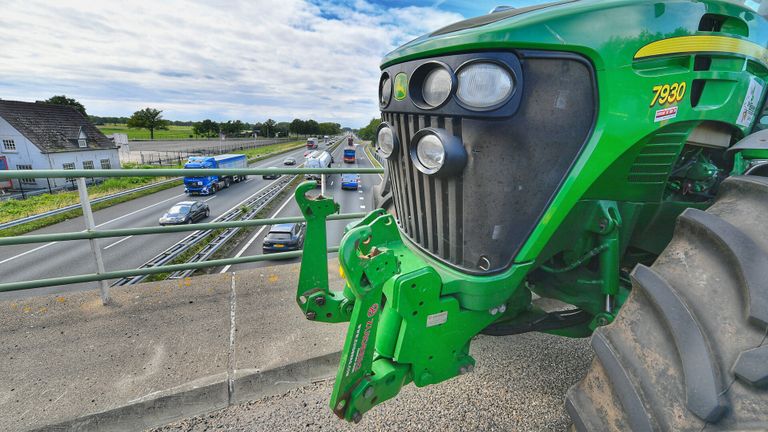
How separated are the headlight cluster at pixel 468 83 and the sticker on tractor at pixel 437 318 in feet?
2.72

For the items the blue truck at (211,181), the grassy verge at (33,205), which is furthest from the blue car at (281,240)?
the blue truck at (211,181)

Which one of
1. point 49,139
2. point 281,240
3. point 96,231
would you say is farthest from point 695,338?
point 49,139

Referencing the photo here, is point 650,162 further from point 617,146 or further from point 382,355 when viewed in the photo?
point 382,355

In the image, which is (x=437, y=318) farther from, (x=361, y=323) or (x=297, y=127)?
(x=297, y=127)

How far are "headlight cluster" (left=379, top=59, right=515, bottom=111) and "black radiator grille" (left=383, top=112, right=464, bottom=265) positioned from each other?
8 centimetres

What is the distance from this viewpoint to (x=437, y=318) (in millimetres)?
1449

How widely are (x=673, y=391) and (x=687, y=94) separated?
1.13m

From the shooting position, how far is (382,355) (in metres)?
1.50

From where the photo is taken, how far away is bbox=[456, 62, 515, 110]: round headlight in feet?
4.07

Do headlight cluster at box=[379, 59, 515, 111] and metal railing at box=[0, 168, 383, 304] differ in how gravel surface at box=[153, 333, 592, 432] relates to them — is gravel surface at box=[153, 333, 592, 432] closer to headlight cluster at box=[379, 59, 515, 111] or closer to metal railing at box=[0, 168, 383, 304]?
metal railing at box=[0, 168, 383, 304]

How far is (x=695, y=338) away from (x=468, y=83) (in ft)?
3.49

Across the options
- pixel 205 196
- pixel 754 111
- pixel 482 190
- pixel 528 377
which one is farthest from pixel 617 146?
pixel 205 196

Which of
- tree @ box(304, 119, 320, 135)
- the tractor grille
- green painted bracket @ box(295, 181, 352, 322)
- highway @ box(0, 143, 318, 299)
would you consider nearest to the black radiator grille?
the tractor grille

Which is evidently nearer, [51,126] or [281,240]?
[281,240]
